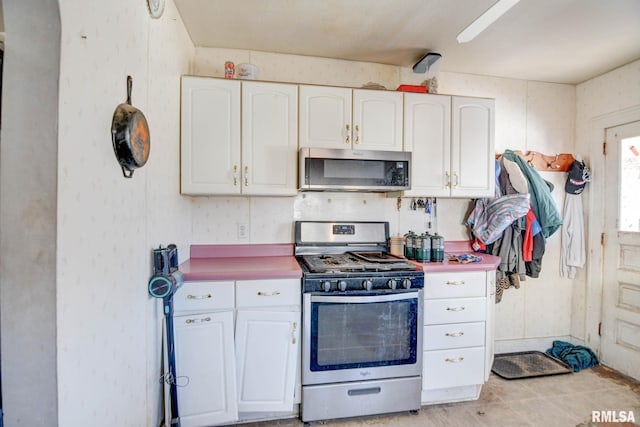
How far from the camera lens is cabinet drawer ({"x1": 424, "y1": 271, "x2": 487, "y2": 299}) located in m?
2.06

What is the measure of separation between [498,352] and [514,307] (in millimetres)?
452

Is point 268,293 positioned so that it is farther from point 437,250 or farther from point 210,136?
point 437,250

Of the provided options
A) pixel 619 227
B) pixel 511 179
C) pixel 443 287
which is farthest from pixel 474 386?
pixel 619 227

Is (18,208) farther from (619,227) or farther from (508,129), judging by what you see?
(619,227)

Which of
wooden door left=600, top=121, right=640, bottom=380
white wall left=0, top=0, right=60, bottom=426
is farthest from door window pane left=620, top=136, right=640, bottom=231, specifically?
white wall left=0, top=0, right=60, bottom=426


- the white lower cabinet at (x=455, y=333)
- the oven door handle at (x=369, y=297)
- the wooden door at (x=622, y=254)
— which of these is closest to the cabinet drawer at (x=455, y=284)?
the white lower cabinet at (x=455, y=333)

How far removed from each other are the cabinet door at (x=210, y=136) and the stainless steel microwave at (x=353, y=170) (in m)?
0.50

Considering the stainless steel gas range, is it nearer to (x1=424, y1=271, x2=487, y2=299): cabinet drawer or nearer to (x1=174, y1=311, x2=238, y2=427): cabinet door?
(x1=424, y1=271, x2=487, y2=299): cabinet drawer

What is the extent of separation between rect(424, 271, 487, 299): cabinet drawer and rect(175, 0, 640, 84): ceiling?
1691 mm

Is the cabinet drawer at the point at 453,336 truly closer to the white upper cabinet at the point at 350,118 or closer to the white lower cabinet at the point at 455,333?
the white lower cabinet at the point at 455,333

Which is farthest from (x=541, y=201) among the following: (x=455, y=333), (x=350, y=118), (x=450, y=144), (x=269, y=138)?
(x=269, y=138)

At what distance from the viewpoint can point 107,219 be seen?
3.79 ft

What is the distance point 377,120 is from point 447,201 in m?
1.05

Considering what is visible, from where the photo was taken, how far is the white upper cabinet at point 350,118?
220cm
